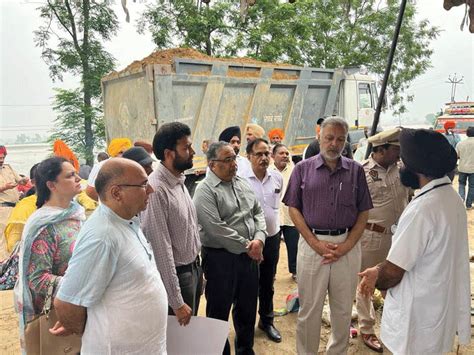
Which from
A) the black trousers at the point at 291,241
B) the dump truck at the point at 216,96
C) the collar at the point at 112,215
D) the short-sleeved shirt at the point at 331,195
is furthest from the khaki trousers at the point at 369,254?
the dump truck at the point at 216,96

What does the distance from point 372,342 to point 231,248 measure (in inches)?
60.9

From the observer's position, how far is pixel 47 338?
1898 mm

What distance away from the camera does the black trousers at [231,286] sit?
103 inches

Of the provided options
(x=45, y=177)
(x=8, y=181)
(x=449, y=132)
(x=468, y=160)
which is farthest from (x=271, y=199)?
(x=449, y=132)

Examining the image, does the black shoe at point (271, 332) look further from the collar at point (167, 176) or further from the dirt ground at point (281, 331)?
the collar at point (167, 176)

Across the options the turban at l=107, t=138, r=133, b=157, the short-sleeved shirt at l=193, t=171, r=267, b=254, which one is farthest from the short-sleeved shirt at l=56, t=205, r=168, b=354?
the turban at l=107, t=138, r=133, b=157

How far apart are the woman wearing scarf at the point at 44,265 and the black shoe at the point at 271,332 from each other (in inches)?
70.9

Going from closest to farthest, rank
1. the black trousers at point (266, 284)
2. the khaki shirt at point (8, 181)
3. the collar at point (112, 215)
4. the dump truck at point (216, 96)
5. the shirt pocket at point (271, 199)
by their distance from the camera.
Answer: the collar at point (112, 215)
the black trousers at point (266, 284)
the shirt pocket at point (271, 199)
the khaki shirt at point (8, 181)
the dump truck at point (216, 96)

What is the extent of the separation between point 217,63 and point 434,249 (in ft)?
17.1

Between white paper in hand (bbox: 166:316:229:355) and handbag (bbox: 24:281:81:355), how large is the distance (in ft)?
1.69

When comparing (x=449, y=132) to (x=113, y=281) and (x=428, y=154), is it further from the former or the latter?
(x=113, y=281)

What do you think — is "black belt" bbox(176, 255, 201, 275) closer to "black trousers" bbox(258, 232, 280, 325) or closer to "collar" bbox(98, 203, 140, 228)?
"collar" bbox(98, 203, 140, 228)

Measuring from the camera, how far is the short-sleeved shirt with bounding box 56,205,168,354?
1.43 meters

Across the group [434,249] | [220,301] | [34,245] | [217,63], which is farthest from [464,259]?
[217,63]
